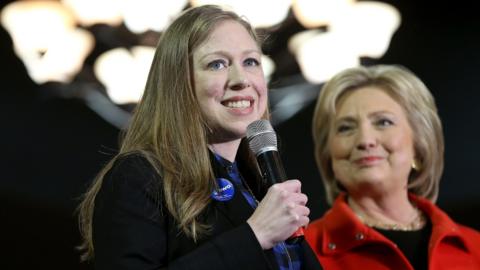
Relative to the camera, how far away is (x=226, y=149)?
6.19ft

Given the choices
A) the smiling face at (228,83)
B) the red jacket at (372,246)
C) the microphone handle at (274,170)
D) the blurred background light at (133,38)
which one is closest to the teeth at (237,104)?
the smiling face at (228,83)

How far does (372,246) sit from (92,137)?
5.41 ft

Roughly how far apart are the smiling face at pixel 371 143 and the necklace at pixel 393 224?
3.1 inches

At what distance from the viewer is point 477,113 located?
157 inches

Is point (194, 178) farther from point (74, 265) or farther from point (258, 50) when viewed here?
point (74, 265)

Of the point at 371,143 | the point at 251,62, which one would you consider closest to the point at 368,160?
the point at 371,143

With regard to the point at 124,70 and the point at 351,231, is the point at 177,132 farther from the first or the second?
the point at 124,70

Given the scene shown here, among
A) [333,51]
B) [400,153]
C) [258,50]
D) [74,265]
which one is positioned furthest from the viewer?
[333,51]

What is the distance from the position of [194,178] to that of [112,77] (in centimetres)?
231

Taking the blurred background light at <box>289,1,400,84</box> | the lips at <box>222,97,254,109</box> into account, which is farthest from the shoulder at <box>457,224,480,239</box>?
the blurred background light at <box>289,1,400,84</box>

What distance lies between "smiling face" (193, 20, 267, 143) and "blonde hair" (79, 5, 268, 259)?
0.02 metres

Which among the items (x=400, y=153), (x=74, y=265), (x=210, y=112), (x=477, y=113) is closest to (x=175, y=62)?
(x=210, y=112)

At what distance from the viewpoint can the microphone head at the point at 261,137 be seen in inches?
65.6

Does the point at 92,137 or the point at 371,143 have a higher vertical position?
the point at 371,143
